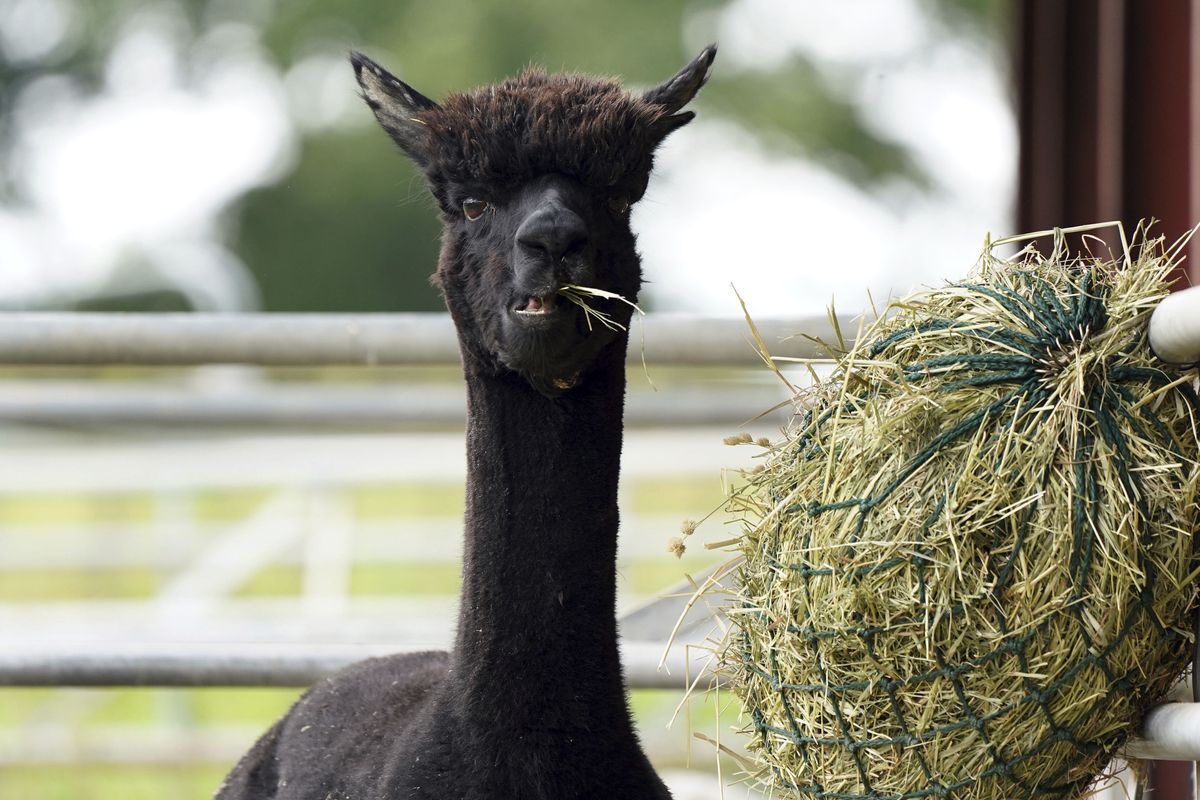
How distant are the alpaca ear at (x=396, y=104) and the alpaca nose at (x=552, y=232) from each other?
1.34 feet

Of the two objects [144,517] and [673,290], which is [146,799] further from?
[673,290]

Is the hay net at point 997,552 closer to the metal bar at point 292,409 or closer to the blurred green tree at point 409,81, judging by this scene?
the metal bar at point 292,409

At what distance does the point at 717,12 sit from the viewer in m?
16.9

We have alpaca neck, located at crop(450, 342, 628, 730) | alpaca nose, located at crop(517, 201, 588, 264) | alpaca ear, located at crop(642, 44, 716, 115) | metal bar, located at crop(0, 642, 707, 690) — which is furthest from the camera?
metal bar, located at crop(0, 642, 707, 690)

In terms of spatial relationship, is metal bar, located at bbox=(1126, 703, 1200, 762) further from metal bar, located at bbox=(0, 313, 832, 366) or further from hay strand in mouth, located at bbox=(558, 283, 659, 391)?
metal bar, located at bbox=(0, 313, 832, 366)

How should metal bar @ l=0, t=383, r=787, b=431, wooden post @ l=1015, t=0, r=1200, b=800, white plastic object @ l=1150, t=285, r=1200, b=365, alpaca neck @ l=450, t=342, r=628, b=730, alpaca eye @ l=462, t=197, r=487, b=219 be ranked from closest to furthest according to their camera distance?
white plastic object @ l=1150, t=285, r=1200, b=365 < alpaca neck @ l=450, t=342, r=628, b=730 < alpaca eye @ l=462, t=197, r=487, b=219 < wooden post @ l=1015, t=0, r=1200, b=800 < metal bar @ l=0, t=383, r=787, b=431

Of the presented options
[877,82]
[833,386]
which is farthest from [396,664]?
[877,82]

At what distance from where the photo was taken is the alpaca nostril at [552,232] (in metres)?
2.33

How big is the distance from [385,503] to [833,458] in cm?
1052

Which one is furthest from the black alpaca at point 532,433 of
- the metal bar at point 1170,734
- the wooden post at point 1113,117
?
the wooden post at point 1113,117

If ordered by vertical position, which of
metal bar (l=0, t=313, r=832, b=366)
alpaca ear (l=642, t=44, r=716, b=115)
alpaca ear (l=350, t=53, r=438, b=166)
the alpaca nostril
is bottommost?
metal bar (l=0, t=313, r=832, b=366)

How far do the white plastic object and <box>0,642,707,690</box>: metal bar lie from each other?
1608 millimetres

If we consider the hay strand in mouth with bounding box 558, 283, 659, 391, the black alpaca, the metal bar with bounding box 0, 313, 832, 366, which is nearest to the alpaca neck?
the black alpaca

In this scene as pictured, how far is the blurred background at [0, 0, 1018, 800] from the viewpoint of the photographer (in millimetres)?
6703
